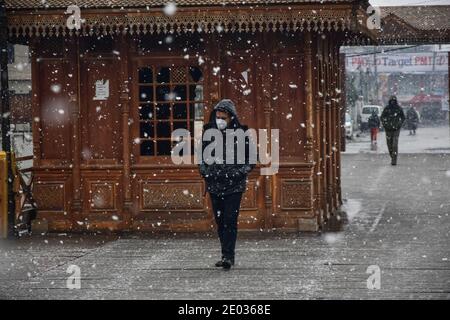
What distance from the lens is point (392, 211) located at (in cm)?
1752

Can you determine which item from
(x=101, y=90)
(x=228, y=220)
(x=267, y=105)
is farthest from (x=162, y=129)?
(x=228, y=220)

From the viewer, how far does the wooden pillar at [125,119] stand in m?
14.7

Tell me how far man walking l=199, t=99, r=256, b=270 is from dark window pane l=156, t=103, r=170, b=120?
136 inches

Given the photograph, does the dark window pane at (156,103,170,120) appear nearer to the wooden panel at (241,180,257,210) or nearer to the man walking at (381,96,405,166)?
the wooden panel at (241,180,257,210)

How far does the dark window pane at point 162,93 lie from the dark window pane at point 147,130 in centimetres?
40

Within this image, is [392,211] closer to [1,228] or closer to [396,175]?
[1,228]

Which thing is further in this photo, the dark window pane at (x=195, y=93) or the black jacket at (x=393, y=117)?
the black jacket at (x=393, y=117)

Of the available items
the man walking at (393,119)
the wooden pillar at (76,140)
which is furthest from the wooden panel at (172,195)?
the man walking at (393,119)

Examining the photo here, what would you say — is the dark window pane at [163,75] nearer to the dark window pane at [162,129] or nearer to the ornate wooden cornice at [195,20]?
the dark window pane at [162,129]

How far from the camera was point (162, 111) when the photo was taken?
14.9 m

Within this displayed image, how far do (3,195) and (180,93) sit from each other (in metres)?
2.91

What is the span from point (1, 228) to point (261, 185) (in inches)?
147

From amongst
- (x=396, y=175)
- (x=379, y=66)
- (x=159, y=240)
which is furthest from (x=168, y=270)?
(x=379, y=66)

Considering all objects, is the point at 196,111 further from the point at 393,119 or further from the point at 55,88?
the point at 393,119
